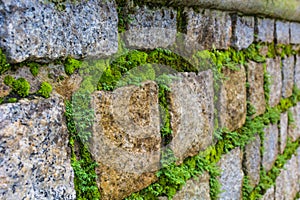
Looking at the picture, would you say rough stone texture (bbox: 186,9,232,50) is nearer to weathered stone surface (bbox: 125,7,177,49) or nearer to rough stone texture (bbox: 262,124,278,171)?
weathered stone surface (bbox: 125,7,177,49)

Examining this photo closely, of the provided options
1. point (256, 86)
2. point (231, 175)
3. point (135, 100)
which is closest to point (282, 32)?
point (256, 86)

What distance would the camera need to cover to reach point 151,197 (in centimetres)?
125

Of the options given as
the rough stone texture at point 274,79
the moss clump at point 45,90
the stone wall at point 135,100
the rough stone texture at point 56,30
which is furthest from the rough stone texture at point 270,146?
the moss clump at point 45,90

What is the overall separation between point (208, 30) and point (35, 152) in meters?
0.94

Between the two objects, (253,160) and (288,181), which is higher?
(253,160)

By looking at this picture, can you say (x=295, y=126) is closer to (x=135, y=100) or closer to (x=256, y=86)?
(x=256, y=86)

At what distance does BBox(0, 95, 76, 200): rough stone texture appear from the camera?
79 centimetres

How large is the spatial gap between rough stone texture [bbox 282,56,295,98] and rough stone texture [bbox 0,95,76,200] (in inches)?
74.7

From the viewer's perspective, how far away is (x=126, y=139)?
113 cm

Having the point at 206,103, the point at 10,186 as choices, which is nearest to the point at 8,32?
the point at 10,186

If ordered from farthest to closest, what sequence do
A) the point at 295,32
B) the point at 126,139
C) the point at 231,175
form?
1. the point at 295,32
2. the point at 231,175
3. the point at 126,139

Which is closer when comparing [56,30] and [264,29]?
[56,30]

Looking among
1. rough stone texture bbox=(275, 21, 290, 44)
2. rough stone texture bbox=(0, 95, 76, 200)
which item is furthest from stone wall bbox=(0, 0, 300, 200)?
rough stone texture bbox=(275, 21, 290, 44)

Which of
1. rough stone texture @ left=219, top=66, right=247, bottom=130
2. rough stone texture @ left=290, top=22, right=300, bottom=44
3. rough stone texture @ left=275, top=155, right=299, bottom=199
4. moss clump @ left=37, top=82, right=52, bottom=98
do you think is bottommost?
rough stone texture @ left=275, top=155, right=299, bottom=199
